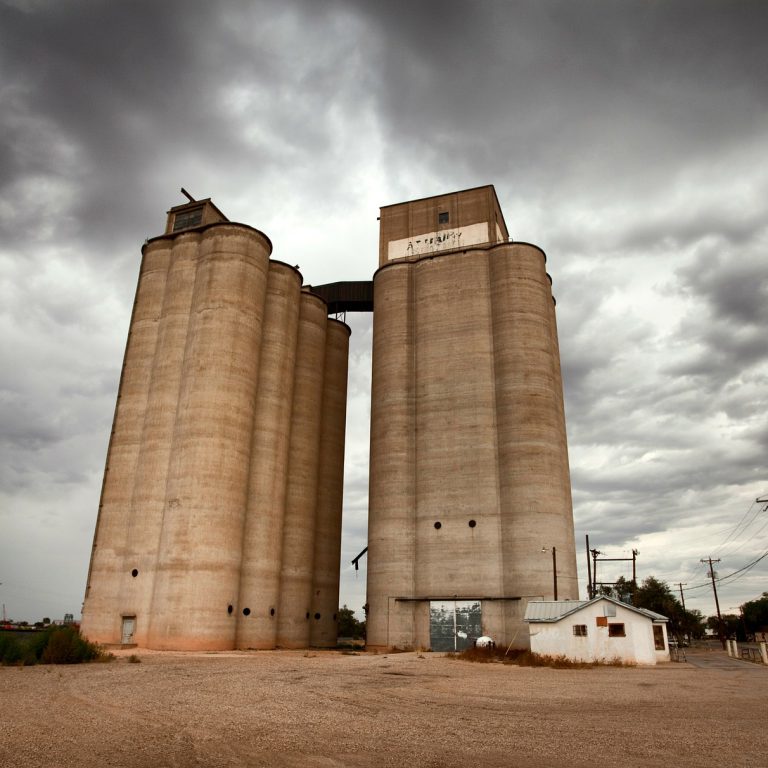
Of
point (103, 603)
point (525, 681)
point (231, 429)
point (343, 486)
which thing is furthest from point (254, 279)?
point (525, 681)

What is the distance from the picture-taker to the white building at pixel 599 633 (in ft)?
103

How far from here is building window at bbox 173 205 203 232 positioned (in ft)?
165

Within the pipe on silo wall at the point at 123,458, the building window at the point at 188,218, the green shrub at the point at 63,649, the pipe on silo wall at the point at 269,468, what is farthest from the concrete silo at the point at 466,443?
the green shrub at the point at 63,649

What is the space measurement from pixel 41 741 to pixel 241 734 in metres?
3.07

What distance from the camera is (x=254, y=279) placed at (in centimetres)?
4584

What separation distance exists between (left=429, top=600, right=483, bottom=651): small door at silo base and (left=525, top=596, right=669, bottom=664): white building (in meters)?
8.00

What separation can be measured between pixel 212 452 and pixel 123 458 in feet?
23.5

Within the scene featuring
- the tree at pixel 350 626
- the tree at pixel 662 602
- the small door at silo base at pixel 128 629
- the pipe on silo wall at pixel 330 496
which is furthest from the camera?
the tree at pixel 350 626

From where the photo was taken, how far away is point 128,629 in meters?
38.4

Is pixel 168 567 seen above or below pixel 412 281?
below

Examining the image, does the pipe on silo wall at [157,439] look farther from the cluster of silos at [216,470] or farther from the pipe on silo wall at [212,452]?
the pipe on silo wall at [212,452]

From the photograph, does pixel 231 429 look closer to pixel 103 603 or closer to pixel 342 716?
pixel 103 603

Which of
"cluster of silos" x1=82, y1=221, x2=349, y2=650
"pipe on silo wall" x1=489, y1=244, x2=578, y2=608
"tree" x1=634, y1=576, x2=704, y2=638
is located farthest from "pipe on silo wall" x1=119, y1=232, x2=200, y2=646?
"tree" x1=634, y1=576, x2=704, y2=638

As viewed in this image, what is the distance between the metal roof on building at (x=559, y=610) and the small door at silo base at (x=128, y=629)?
22867mm
